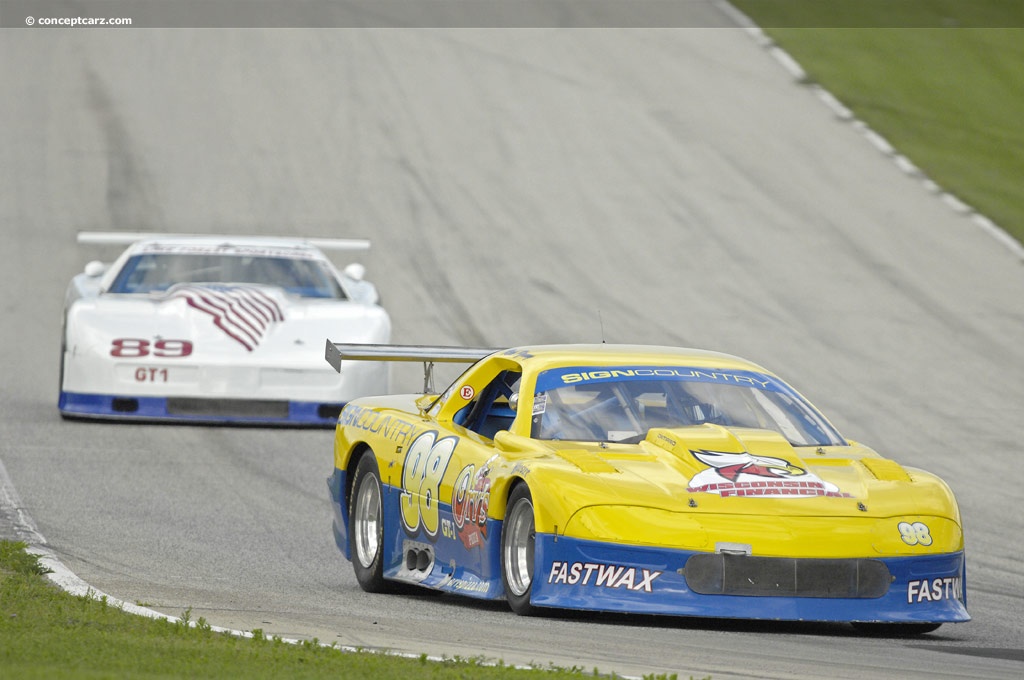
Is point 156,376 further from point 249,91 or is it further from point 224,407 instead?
point 249,91

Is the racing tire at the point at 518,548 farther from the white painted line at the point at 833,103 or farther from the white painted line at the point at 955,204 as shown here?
the white painted line at the point at 833,103

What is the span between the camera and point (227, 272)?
15.7 metres

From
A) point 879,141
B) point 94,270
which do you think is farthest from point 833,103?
point 94,270

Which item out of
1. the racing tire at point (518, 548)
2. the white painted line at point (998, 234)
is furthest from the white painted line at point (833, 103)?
the racing tire at point (518, 548)

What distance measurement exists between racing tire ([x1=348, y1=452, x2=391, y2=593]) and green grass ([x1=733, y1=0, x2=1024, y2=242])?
1651cm

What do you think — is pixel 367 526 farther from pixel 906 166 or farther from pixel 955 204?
pixel 906 166

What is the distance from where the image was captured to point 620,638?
6832 millimetres

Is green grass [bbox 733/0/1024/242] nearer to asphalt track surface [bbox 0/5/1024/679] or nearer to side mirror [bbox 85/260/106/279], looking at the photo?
asphalt track surface [bbox 0/5/1024/679]

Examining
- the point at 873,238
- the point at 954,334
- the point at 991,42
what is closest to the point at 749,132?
the point at 873,238

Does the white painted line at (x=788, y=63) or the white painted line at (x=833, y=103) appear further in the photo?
the white painted line at (x=788, y=63)

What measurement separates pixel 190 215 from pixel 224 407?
1075 cm

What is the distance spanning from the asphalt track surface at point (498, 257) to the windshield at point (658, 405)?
868 millimetres

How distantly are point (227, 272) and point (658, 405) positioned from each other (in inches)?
323

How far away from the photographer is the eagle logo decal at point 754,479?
7.18 m
